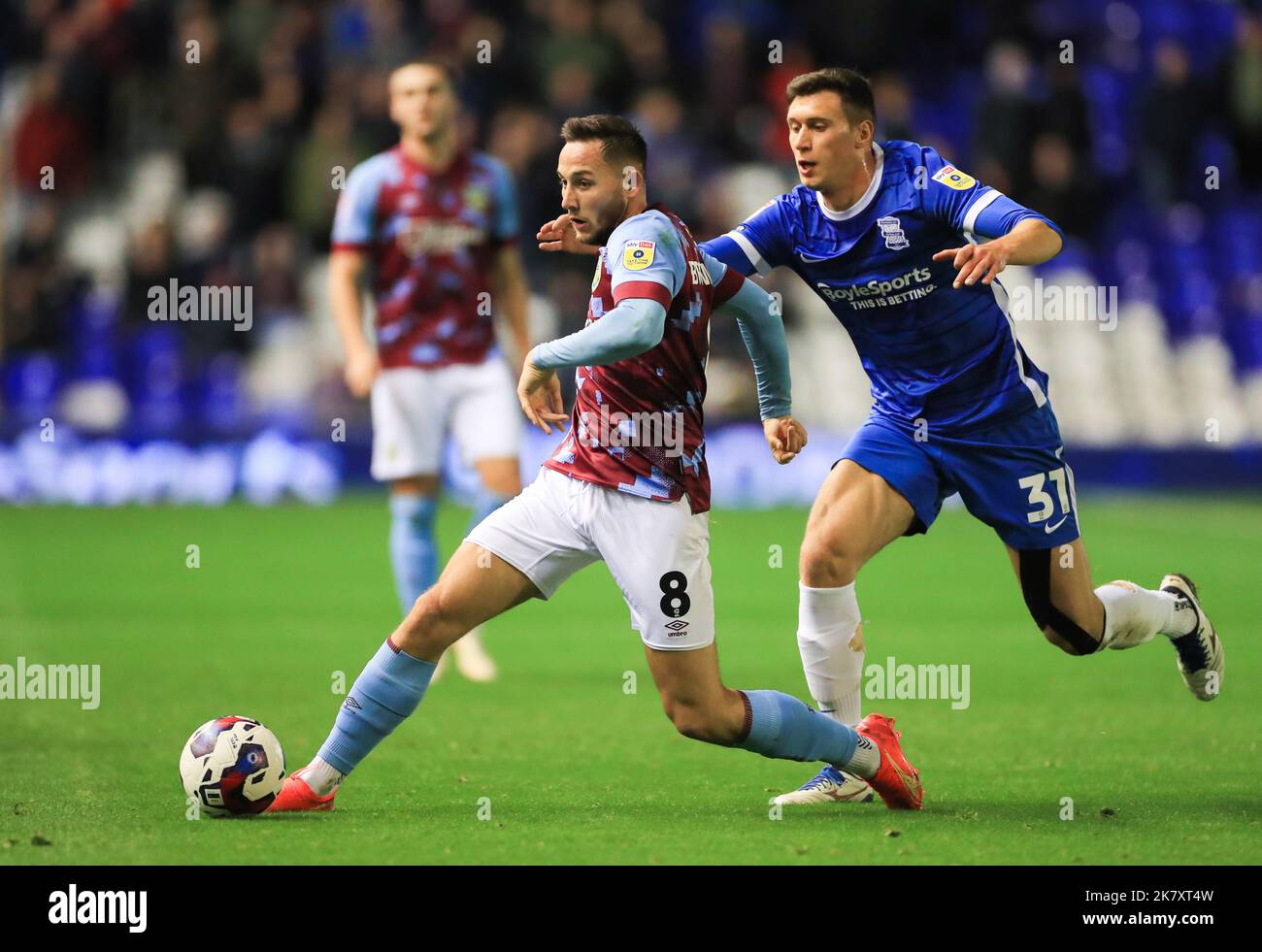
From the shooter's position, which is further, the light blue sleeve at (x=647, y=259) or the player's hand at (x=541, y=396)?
the player's hand at (x=541, y=396)

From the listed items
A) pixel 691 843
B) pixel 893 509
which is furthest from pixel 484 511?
pixel 691 843

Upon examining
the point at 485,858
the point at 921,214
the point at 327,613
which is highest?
the point at 921,214

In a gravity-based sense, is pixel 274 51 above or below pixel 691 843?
above

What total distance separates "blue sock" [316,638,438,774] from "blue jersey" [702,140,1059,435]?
1.69m

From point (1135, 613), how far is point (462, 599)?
8.14 feet

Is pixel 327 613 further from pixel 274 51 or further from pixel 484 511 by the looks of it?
pixel 274 51

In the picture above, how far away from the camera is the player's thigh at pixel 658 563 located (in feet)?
18.6

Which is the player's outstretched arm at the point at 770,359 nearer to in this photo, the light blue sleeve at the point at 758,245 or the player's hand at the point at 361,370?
the light blue sleeve at the point at 758,245

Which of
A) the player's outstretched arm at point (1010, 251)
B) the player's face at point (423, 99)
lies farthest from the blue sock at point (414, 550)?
the player's outstretched arm at point (1010, 251)

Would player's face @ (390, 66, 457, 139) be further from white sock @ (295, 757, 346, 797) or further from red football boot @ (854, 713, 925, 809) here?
red football boot @ (854, 713, 925, 809)

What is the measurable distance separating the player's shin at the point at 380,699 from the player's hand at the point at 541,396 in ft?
2.71

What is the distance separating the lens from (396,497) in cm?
913

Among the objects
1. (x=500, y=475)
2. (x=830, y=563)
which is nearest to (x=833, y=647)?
(x=830, y=563)

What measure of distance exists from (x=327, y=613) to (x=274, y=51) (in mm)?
9634
